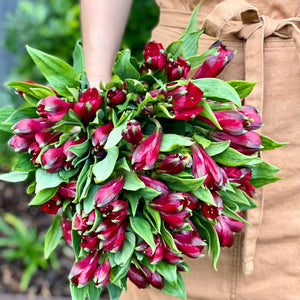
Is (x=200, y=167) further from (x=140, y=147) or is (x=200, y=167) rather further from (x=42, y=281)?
(x=42, y=281)

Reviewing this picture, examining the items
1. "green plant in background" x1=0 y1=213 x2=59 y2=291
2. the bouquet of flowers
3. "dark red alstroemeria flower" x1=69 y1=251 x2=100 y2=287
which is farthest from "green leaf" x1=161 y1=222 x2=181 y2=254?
"green plant in background" x1=0 y1=213 x2=59 y2=291

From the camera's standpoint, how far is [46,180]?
2.39ft

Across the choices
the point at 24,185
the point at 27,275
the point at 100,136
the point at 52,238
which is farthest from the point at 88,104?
the point at 24,185

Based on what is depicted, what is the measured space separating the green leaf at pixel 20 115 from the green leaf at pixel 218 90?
25cm

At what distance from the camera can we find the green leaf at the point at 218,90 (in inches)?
28.4

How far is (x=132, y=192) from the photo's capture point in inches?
29.0

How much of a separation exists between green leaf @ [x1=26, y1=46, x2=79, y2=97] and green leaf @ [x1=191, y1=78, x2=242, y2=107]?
184 mm

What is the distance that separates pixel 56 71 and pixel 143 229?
0.26 meters

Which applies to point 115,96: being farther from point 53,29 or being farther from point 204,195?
point 53,29

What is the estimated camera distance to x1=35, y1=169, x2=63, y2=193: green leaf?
720 mm

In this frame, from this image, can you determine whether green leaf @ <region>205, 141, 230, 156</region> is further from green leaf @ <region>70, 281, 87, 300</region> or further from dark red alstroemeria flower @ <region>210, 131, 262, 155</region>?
green leaf @ <region>70, 281, 87, 300</region>

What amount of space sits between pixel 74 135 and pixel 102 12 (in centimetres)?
29

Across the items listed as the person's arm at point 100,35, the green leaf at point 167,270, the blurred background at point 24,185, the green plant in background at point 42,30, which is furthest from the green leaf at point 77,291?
the green plant in background at point 42,30

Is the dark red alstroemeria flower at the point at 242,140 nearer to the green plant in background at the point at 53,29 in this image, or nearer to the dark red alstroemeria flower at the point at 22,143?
the dark red alstroemeria flower at the point at 22,143
